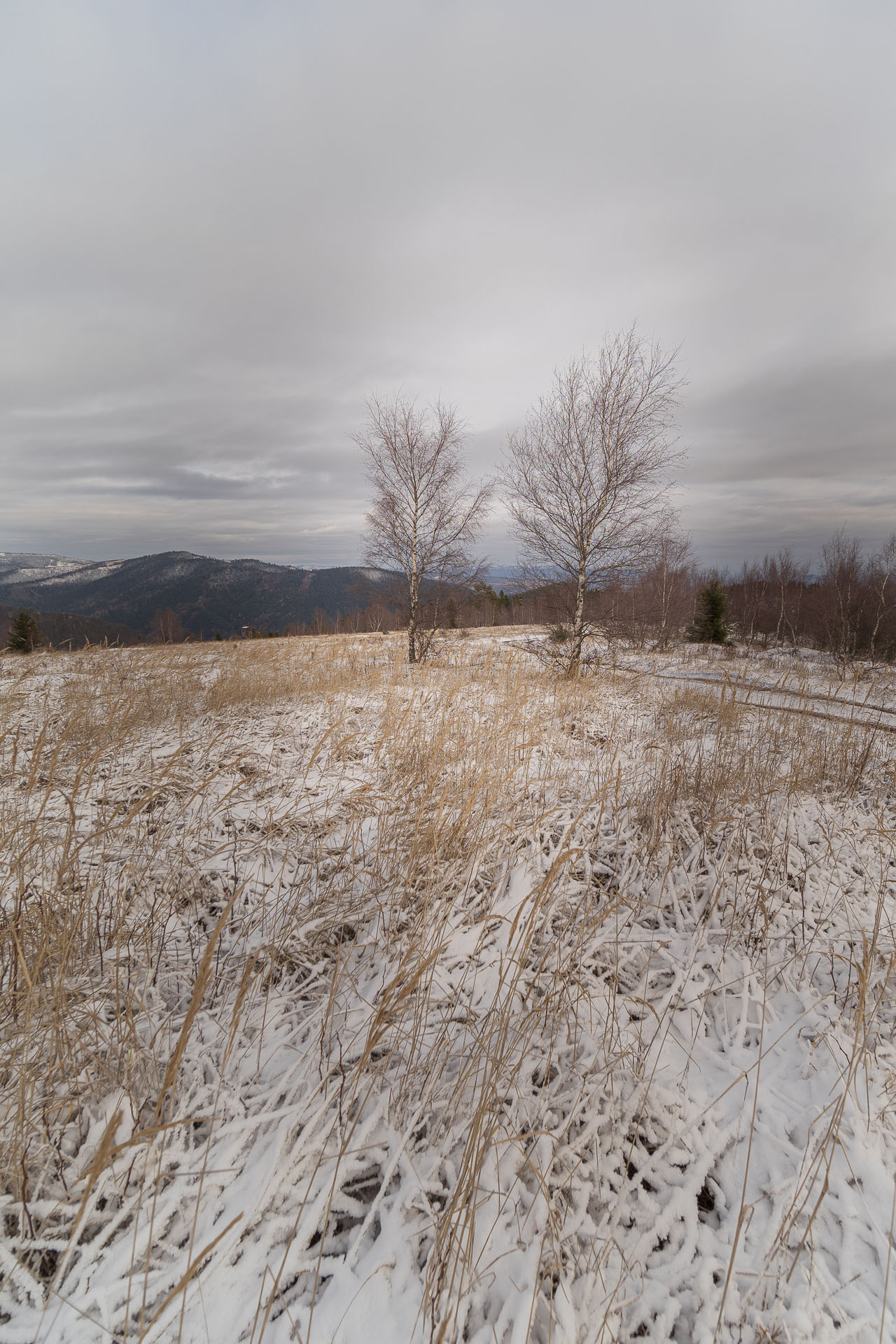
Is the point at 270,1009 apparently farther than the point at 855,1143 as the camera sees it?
Yes

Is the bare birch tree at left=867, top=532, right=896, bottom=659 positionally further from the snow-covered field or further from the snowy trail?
the snow-covered field

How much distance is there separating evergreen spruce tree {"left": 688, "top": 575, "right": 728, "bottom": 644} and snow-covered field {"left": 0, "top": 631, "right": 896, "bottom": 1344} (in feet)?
90.2

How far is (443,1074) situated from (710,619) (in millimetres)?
32012

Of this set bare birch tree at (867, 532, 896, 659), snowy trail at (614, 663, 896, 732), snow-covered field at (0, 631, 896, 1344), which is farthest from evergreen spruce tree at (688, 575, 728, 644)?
snow-covered field at (0, 631, 896, 1344)

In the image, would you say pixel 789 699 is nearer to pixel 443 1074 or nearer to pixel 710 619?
pixel 443 1074

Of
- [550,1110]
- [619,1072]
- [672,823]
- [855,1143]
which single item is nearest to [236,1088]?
[550,1110]

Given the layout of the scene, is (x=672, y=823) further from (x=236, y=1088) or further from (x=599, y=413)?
(x=599, y=413)

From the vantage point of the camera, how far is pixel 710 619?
29.1 meters

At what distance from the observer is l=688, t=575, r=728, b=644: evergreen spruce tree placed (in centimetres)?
2892

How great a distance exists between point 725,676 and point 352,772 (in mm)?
4447

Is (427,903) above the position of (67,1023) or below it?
above

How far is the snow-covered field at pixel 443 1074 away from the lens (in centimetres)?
138

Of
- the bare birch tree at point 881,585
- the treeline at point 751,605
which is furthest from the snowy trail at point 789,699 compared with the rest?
the bare birch tree at point 881,585

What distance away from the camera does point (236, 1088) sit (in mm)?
1882
